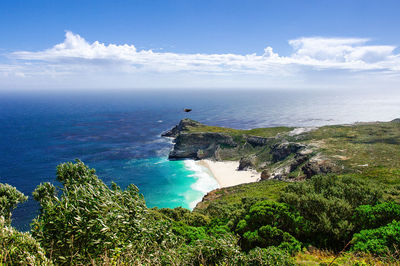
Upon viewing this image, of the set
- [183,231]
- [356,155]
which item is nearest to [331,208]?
[183,231]

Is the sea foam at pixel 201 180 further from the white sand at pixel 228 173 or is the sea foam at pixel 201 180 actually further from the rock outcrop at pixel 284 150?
the rock outcrop at pixel 284 150

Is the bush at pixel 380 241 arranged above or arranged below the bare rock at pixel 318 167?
above

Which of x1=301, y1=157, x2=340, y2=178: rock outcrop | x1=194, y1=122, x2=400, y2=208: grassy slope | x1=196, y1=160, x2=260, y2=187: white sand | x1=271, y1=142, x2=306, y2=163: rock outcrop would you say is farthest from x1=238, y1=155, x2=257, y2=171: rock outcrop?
x1=301, y1=157, x2=340, y2=178: rock outcrop

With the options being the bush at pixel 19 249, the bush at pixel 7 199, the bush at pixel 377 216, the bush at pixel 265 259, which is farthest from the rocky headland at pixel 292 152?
the bush at pixel 19 249

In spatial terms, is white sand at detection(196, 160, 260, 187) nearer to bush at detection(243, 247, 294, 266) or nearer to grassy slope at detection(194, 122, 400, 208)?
grassy slope at detection(194, 122, 400, 208)

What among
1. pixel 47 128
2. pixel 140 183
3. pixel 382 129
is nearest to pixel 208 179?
pixel 140 183

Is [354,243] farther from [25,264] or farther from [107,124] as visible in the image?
[107,124]
